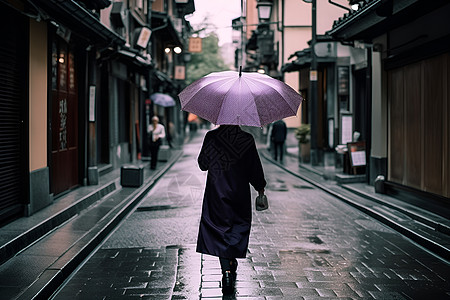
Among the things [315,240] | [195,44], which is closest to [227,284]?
[315,240]

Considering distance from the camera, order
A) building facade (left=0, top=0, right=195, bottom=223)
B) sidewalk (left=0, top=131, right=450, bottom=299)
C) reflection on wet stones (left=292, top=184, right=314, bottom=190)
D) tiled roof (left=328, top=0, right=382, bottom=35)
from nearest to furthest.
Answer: sidewalk (left=0, top=131, right=450, bottom=299), building facade (left=0, top=0, right=195, bottom=223), tiled roof (left=328, top=0, right=382, bottom=35), reflection on wet stones (left=292, top=184, right=314, bottom=190)

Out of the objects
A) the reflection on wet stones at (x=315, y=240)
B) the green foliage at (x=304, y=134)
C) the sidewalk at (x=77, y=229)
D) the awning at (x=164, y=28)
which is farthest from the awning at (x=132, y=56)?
the reflection on wet stones at (x=315, y=240)

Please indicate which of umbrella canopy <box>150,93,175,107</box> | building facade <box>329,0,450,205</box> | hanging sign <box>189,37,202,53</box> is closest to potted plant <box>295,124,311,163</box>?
umbrella canopy <box>150,93,175,107</box>

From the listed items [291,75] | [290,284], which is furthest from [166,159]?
[290,284]

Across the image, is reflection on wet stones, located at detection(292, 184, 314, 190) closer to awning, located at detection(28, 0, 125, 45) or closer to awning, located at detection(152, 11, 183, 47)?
awning, located at detection(28, 0, 125, 45)

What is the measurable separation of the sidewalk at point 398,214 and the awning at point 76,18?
6544 millimetres

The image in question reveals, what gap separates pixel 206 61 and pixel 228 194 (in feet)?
174

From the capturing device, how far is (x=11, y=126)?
821cm

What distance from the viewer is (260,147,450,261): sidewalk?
753 cm

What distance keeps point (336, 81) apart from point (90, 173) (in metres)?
12.6

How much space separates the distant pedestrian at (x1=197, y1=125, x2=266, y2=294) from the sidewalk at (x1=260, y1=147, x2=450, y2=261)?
3.21 metres

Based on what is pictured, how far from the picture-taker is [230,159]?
526 cm

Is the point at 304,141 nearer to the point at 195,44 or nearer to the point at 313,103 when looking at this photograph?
the point at 313,103

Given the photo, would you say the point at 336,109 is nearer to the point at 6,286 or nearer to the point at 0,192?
the point at 0,192
